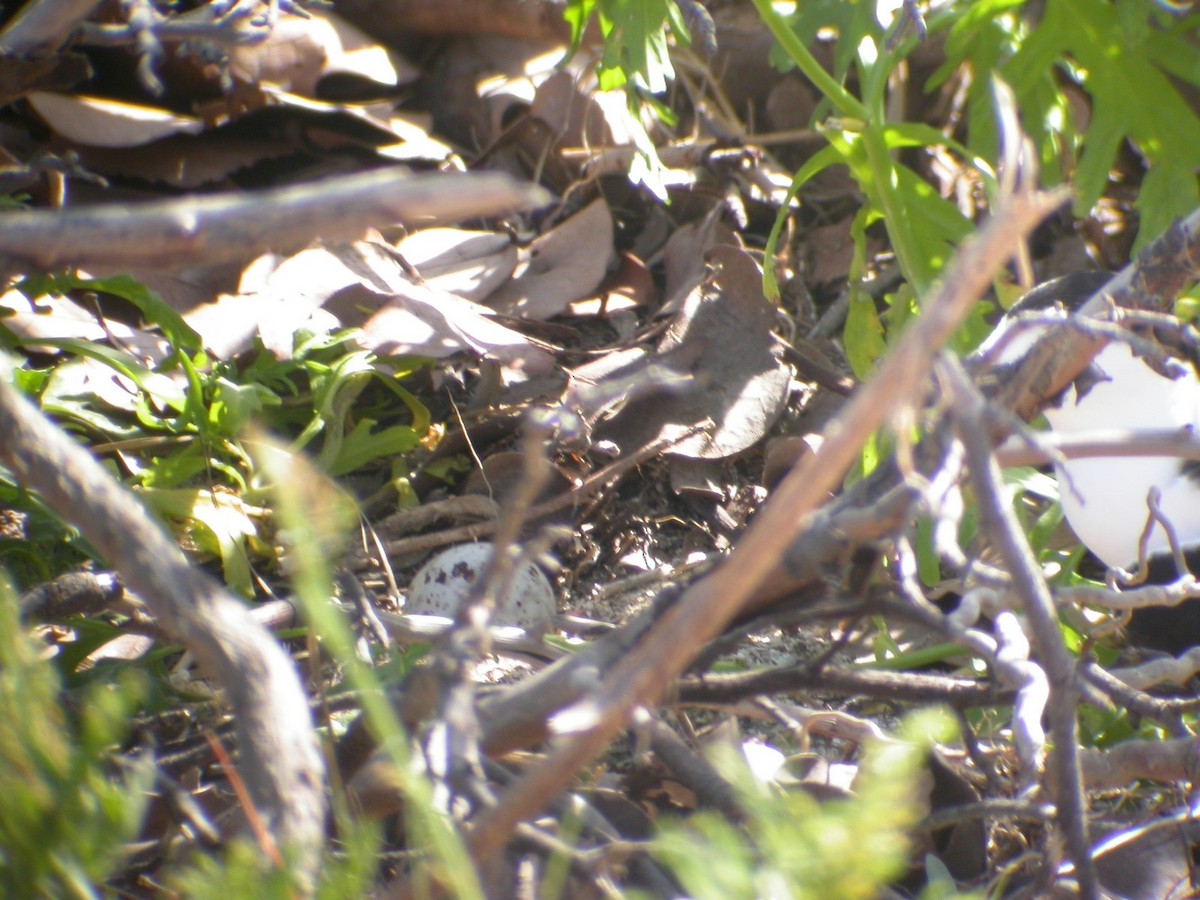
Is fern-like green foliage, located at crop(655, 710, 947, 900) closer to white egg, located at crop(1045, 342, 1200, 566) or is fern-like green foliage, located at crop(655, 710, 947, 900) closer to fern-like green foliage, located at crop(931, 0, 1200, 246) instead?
white egg, located at crop(1045, 342, 1200, 566)

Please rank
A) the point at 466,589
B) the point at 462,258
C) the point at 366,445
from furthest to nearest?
the point at 462,258 < the point at 366,445 < the point at 466,589

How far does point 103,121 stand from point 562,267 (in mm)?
888

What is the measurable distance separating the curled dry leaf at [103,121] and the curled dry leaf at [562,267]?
0.68 metres

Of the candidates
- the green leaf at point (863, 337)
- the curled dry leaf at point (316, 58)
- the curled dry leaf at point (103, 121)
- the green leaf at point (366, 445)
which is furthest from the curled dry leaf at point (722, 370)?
the curled dry leaf at point (103, 121)

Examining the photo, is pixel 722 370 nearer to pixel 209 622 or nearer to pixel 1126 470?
pixel 1126 470

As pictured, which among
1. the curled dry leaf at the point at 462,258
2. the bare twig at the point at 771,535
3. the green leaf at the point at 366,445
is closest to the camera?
the bare twig at the point at 771,535

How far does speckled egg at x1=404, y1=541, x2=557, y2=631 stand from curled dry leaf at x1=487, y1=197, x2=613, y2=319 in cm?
65

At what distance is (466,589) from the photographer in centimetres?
153

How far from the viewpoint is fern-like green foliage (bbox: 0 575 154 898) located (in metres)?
0.58

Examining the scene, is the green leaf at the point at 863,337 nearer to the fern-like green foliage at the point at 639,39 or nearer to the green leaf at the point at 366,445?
the fern-like green foliage at the point at 639,39

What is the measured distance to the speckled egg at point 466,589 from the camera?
1.52 m

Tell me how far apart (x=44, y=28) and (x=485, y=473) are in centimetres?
87

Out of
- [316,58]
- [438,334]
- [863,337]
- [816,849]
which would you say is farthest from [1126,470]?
[316,58]

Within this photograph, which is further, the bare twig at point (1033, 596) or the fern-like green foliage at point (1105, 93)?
the fern-like green foliage at point (1105, 93)
